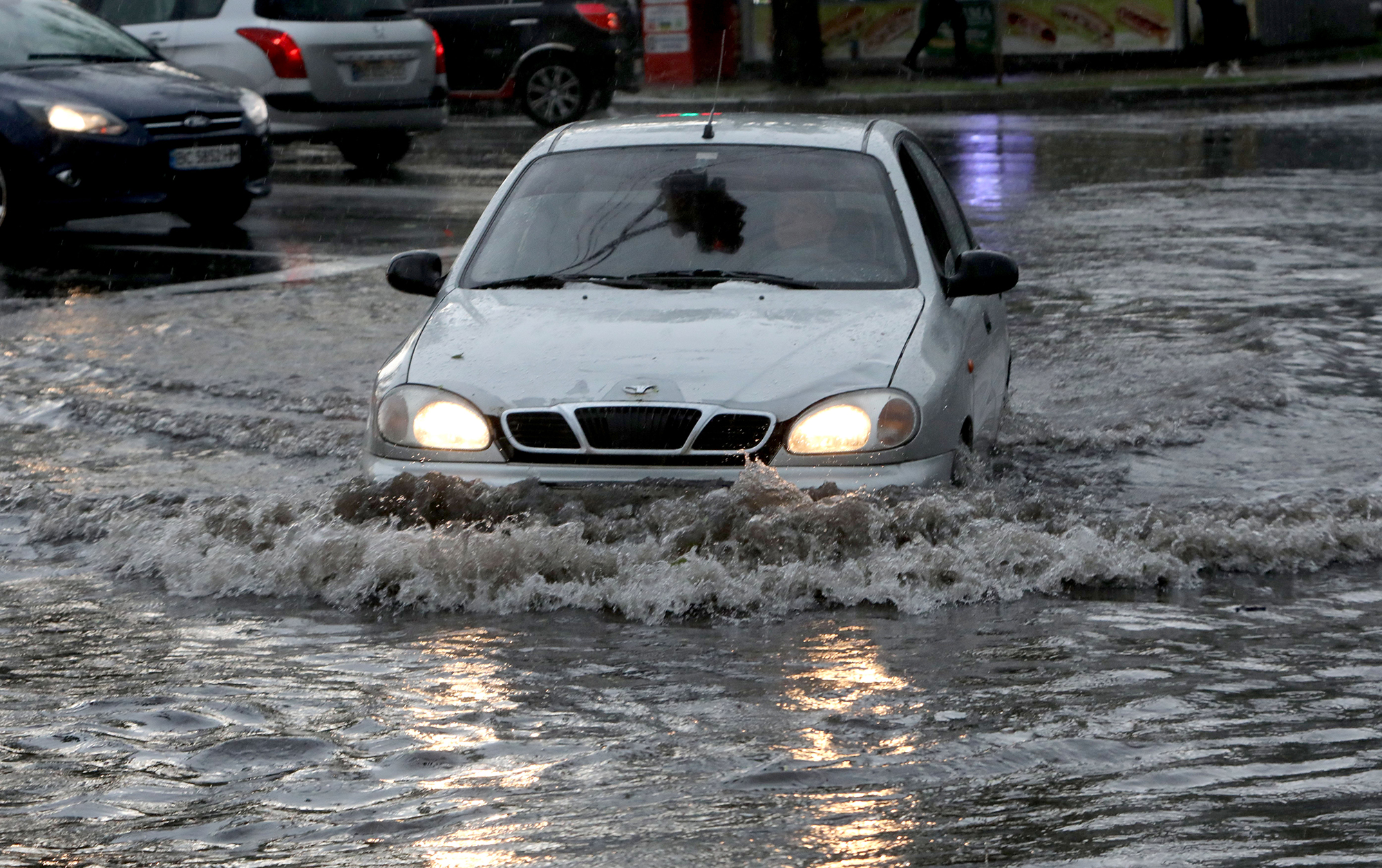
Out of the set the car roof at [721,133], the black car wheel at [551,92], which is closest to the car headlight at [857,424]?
the car roof at [721,133]

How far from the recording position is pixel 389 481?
5.95 m

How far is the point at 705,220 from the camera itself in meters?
6.79

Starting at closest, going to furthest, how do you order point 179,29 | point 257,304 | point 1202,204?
point 257,304
point 1202,204
point 179,29

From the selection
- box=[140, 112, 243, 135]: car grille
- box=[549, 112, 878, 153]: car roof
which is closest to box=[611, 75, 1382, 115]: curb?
box=[140, 112, 243, 135]: car grille

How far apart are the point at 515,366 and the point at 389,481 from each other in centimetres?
50

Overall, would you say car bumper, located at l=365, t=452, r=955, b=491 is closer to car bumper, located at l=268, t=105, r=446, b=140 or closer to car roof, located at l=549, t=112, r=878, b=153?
car roof, located at l=549, t=112, r=878, b=153

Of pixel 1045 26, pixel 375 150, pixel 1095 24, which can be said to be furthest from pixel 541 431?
pixel 1045 26

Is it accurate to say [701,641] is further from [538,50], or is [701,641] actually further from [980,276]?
[538,50]

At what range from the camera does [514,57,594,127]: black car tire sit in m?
23.4

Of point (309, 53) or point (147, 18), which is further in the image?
point (147, 18)

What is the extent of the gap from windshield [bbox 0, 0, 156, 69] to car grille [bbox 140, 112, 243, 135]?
1.07 meters

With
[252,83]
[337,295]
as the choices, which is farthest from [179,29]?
[337,295]

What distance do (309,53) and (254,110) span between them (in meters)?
3.22

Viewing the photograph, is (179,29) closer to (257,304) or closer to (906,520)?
(257,304)
